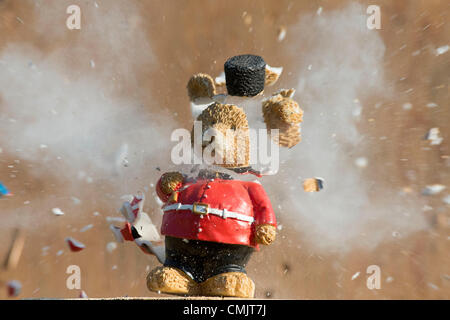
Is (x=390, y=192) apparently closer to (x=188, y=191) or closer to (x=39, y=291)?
(x=188, y=191)

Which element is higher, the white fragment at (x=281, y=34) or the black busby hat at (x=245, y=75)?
the white fragment at (x=281, y=34)

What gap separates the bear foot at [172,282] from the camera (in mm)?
1117

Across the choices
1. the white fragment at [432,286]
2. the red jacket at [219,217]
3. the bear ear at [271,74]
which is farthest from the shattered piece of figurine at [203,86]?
the white fragment at [432,286]

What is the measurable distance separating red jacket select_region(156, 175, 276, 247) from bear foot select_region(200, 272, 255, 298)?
96mm

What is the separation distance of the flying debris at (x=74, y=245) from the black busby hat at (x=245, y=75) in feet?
2.81

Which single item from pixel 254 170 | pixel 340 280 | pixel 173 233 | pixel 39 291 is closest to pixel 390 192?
pixel 340 280

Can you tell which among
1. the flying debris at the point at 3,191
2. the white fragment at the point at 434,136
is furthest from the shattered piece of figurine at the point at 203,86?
the white fragment at the point at 434,136

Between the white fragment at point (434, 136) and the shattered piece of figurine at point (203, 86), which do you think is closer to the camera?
the shattered piece of figurine at point (203, 86)

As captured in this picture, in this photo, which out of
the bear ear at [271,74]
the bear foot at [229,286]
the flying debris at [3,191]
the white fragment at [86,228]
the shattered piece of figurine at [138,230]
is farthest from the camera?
the white fragment at [86,228]

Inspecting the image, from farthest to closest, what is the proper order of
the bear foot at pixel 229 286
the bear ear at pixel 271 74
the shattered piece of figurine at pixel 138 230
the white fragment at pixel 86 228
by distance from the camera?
the white fragment at pixel 86 228, the shattered piece of figurine at pixel 138 230, the bear ear at pixel 271 74, the bear foot at pixel 229 286

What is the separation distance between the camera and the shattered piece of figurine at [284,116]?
1.17 metres

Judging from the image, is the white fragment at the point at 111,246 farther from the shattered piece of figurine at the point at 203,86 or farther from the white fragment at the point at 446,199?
the white fragment at the point at 446,199

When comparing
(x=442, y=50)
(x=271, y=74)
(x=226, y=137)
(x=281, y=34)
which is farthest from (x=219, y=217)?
(x=442, y=50)

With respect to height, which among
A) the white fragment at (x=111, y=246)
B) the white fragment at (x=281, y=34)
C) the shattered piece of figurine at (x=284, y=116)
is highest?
the white fragment at (x=281, y=34)
